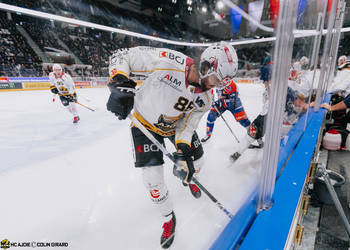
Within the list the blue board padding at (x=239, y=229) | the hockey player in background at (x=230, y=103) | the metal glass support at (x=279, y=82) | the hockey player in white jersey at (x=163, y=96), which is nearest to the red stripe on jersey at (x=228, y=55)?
the hockey player in white jersey at (x=163, y=96)

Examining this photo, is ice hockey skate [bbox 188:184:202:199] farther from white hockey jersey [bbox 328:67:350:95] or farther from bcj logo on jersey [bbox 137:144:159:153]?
white hockey jersey [bbox 328:67:350:95]

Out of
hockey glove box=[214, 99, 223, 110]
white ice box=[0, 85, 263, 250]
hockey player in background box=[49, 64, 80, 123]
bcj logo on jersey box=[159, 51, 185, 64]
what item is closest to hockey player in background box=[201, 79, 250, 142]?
hockey glove box=[214, 99, 223, 110]

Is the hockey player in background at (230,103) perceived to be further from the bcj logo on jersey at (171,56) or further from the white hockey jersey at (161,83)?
the bcj logo on jersey at (171,56)

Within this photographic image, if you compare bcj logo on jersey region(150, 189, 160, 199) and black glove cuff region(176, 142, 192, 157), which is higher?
black glove cuff region(176, 142, 192, 157)

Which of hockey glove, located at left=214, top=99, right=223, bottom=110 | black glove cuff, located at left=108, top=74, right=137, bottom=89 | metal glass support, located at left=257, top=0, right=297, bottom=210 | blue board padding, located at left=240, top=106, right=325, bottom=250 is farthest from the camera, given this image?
hockey glove, located at left=214, top=99, right=223, bottom=110

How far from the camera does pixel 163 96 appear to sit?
954 mm

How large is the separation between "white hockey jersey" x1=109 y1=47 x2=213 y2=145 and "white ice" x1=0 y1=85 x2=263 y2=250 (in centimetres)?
46

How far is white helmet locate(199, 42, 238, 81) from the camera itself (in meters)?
0.85

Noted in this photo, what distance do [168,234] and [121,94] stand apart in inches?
32.7

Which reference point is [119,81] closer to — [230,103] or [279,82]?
[279,82]

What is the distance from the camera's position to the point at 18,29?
7043 mm

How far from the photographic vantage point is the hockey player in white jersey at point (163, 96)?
86 centimetres

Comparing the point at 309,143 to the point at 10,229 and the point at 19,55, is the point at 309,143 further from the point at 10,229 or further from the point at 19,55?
the point at 19,55

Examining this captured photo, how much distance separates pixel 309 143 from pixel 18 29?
10.1 meters
